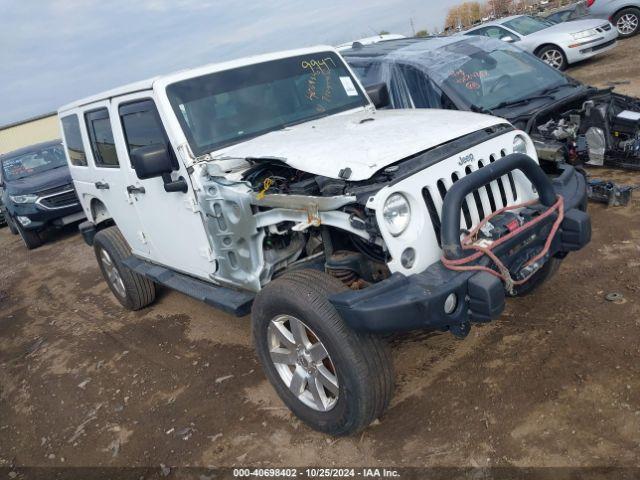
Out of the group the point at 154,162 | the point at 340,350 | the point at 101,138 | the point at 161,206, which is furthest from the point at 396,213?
the point at 101,138

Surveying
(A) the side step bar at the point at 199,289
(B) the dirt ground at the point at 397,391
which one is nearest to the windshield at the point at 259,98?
(A) the side step bar at the point at 199,289

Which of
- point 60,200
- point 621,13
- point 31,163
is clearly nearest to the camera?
point 60,200

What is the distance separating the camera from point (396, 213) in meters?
2.61

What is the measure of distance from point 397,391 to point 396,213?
4.13 ft

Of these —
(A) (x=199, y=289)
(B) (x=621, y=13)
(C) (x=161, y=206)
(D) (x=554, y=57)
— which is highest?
(B) (x=621, y=13)

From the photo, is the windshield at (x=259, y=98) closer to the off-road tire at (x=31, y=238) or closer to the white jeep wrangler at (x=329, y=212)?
the white jeep wrangler at (x=329, y=212)

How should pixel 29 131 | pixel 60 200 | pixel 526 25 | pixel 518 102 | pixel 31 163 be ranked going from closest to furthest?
pixel 518 102 → pixel 60 200 → pixel 31 163 → pixel 526 25 → pixel 29 131

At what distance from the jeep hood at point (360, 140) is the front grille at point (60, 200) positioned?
688 centimetres

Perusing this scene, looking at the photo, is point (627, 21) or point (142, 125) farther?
point (627, 21)

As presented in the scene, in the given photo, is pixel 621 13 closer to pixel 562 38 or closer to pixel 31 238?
pixel 562 38

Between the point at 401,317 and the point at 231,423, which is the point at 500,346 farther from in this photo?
the point at 231,423

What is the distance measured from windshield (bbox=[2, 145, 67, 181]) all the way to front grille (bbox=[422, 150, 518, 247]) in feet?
30.5

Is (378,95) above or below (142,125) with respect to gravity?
below

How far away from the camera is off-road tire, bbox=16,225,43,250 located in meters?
9.45
